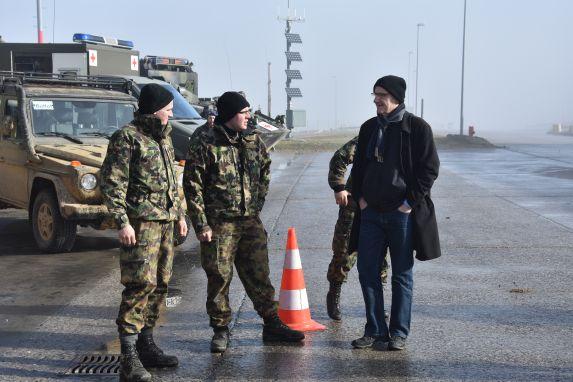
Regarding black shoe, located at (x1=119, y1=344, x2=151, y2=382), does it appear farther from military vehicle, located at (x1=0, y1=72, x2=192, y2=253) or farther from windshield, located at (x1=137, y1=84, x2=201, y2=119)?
windshield, located at (x1=137, y1=84, x2=201, y2=119)

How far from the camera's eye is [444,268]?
29.1 ft

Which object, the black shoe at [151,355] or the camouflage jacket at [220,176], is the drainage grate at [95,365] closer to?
the black shoe at [151,355]

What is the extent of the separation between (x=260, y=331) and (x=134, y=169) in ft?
5.83

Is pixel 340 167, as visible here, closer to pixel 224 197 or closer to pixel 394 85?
pixel 394 85

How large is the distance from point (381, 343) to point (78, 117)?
6.29 m

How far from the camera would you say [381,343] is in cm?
582

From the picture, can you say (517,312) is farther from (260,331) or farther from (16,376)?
(16,376)

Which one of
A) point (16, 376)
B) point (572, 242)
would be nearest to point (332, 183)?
point (16, 376)

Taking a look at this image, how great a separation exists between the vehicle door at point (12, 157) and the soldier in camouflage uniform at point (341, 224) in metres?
5.08

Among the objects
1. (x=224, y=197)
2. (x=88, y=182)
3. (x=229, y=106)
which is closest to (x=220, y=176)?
(x=224, y=197)

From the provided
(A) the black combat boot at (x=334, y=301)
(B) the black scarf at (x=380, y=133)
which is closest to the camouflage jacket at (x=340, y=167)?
(B) the black scarf at (x=380, y=133)

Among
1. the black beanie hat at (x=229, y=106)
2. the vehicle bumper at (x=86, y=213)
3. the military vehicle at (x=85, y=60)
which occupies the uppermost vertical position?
the military vehicle at (x=85, y=60)

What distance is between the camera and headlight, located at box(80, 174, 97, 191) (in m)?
9.41

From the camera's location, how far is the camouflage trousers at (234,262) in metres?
5.73
